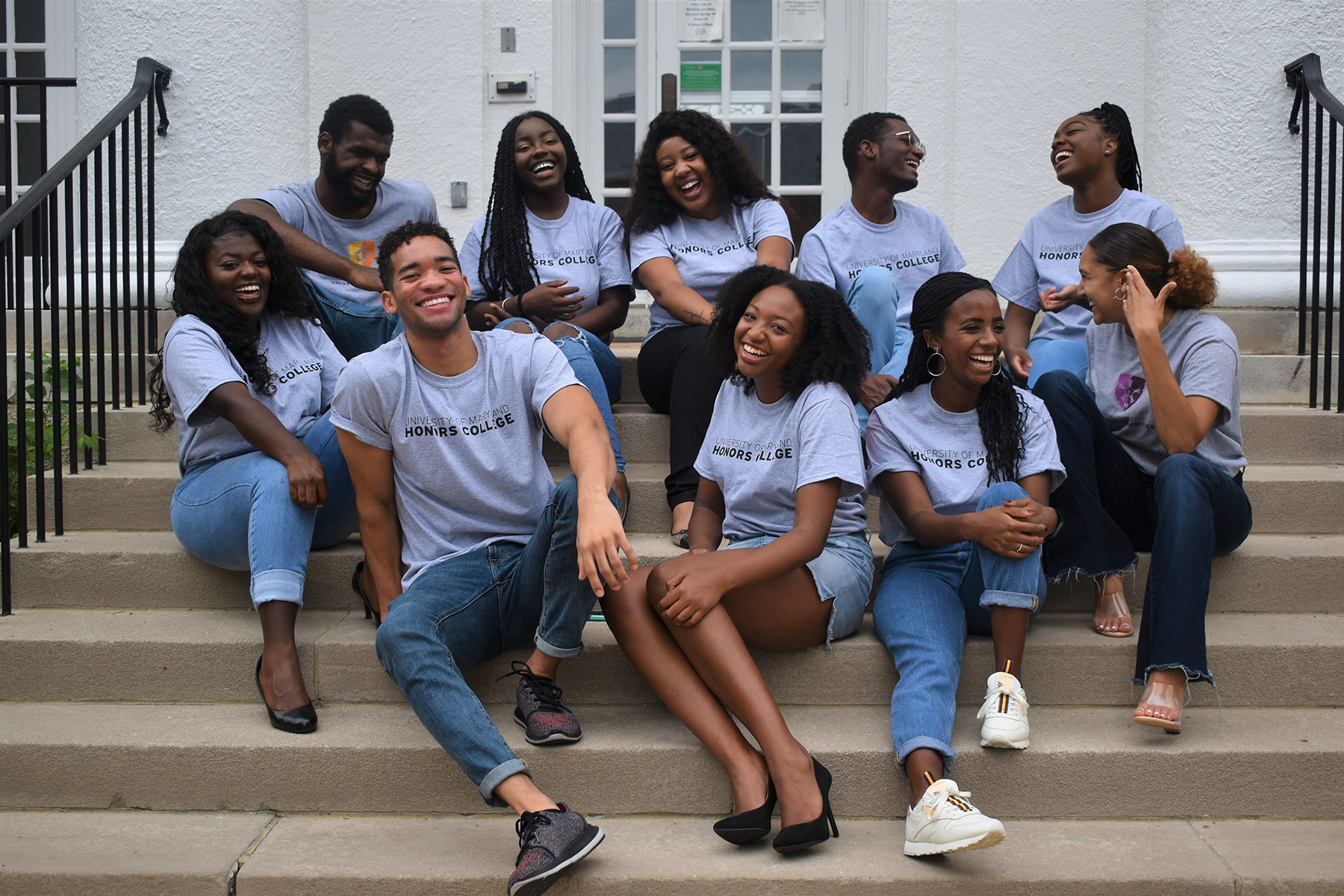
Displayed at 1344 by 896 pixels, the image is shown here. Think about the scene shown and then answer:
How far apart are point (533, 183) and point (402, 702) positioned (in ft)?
7.06

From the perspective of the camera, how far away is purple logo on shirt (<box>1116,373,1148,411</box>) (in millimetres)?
3240

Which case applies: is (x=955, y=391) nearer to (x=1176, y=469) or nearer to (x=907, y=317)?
(x=1176, y=469)

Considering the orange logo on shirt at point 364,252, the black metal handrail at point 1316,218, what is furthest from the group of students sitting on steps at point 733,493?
the black metal handrail at point 1316,218

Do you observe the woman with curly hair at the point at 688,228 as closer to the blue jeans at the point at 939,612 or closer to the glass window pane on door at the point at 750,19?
the blue jeans at the point at 939,612

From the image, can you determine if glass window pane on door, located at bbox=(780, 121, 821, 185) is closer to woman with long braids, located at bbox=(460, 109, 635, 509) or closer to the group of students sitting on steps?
woman with long braids, located at bbox=(460, 109, 635, 509)

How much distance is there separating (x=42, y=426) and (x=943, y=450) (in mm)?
2968

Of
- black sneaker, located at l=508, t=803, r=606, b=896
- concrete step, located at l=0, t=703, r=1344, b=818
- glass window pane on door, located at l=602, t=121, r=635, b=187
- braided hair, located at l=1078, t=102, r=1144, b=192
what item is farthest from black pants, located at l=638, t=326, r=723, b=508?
glass window pane on door, located at l=602, t=121, r=635, b=187

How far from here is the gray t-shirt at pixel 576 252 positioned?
413 cm

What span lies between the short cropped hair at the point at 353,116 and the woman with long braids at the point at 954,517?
2283 mm

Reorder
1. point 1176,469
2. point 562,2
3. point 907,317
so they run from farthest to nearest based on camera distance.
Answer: point 562,2, point 907,317, point 1176,469

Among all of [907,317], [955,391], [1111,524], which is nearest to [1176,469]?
[1111,524]

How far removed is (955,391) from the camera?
10.1 ft

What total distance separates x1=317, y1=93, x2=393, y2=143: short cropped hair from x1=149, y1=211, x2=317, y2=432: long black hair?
795 millimetres

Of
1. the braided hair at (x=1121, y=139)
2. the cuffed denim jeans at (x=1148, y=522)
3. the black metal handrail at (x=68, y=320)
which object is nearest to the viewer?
the cuffed denim jeans at (x=1148, y=522)
